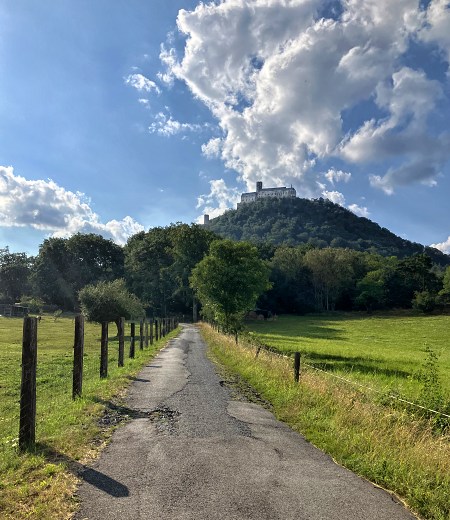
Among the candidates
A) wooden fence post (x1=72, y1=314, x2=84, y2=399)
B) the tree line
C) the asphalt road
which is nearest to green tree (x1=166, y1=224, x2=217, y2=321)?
the tree line

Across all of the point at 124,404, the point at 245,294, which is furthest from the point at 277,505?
the point at 245,294

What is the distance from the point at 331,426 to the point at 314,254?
101m

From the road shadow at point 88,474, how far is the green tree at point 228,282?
29676mm

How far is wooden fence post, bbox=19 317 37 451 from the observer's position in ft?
23.2

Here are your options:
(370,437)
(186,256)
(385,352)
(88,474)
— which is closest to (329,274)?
(186,256)

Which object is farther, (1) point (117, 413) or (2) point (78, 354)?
(2) point (78, 354)

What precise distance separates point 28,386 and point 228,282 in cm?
3036

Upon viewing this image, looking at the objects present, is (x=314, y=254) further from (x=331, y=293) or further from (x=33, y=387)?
(x=33, y=387)

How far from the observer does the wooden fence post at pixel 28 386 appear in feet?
23.2

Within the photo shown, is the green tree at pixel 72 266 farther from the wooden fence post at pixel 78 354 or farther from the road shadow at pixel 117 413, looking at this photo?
the road shadow at pixel 117 413

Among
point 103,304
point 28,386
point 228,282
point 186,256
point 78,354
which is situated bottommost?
point 28,386

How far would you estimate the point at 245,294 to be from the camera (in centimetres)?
3775

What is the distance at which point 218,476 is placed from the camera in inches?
232

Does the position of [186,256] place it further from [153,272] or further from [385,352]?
[385,352]
